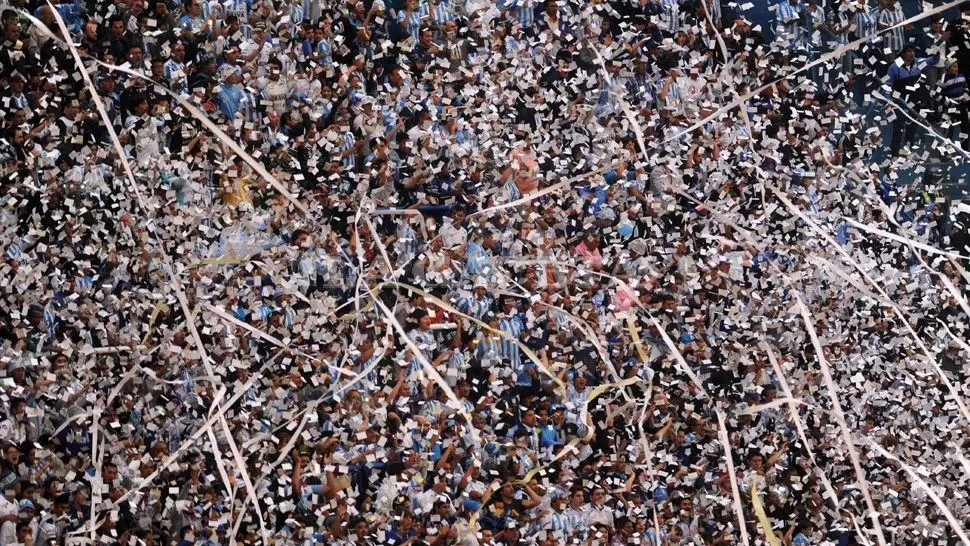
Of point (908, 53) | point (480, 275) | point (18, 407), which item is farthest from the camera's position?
point (908, 53)

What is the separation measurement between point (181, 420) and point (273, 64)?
0.74 m

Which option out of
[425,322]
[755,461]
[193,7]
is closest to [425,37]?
[193,7]

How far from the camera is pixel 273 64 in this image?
169 cm

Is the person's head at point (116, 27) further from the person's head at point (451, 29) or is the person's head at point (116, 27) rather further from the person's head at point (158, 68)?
the person's head at point (451, 29)

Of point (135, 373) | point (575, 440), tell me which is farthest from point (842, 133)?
point (135, 373)

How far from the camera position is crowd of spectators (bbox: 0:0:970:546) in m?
1.61

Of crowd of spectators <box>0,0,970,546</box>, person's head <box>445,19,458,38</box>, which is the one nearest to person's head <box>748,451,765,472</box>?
crowd of spectators <box>0,0,970,546</box>

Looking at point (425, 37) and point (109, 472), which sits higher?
point (425, 37)

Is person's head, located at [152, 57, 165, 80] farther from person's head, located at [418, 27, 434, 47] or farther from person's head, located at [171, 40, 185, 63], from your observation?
person's head, located at [418, 27, 434, 47]

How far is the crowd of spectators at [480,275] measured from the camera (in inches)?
63.4

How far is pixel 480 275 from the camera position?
5.57 feet

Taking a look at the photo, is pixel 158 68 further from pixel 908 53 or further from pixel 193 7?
pixel 908 53

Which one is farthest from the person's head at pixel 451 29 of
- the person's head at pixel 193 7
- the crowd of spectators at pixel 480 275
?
the person's head at pixel 193 7

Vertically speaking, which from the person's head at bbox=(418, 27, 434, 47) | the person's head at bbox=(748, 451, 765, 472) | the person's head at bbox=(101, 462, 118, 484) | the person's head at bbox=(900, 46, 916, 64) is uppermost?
the person's head at bbox=(418, 27, 434, 47)
